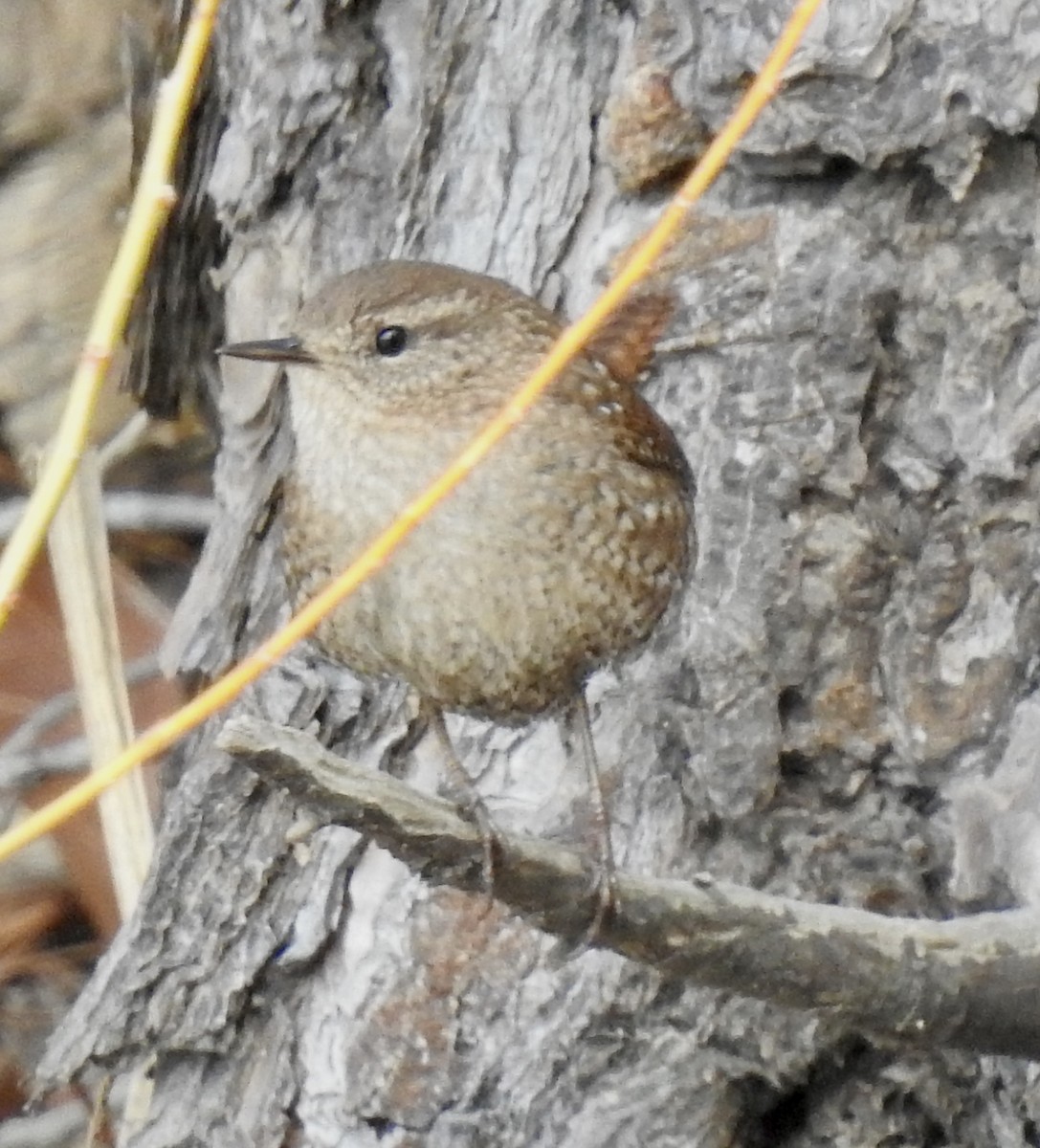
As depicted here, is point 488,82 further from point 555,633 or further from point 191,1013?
point 191,1013

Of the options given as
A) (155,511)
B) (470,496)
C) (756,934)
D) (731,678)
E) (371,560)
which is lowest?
(155,511)

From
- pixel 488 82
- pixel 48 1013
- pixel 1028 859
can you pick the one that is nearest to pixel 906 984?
pixel 1028 859

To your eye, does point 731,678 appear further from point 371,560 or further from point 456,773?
point 371,560

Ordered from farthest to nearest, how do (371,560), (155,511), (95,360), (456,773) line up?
(155,511), (456,773), (371,560), (95,360)

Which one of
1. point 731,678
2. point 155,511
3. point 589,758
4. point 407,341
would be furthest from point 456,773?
point 155,511

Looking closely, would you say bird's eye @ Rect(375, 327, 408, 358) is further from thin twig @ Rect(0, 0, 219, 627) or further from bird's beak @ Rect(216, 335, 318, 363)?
Result: thin twig @ Rect(0, 0, 219, 627)
